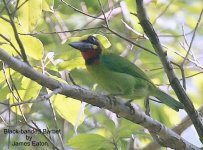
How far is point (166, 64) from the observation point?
8.59 feet

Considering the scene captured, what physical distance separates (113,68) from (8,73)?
0.87 meters

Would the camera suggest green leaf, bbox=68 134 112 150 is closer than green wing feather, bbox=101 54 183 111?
Yes

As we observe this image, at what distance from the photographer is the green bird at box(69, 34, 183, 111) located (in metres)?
3.13

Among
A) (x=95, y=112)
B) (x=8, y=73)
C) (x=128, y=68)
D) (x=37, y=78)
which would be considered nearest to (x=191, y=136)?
(x=95, y=112)

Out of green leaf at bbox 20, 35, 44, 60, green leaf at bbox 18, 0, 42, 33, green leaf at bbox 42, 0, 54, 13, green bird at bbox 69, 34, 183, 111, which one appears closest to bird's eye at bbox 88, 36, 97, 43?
green bird at bbox 69, 34, 183, 111

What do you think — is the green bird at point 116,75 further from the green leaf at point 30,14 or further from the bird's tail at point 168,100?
the green leaf at point 30,14

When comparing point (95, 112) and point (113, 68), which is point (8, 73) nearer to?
point (113, 68)

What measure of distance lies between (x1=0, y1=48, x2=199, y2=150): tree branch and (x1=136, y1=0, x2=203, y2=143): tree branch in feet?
0.45

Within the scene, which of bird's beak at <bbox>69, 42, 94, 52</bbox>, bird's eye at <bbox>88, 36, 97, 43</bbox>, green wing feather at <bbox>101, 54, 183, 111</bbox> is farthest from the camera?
green wing feather at <bbox>101, 54, 183, 111</bbox>

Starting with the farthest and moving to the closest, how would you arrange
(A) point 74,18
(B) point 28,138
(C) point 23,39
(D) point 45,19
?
(A) point 74,18 → (D) point 45,19 → (B) point 28,138 → (C) point 23,39

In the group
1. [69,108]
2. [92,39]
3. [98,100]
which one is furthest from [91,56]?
[98,100]

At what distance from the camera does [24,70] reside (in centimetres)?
208

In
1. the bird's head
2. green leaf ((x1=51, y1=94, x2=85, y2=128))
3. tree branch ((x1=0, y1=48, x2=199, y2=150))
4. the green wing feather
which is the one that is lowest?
tree branch ((x1=0, y1=48, x2=199, y2=150))

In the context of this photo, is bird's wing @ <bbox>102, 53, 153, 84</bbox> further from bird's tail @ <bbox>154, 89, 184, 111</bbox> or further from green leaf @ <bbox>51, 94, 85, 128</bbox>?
green leaf @ <bbox>51, 94, 85, 128</bbox>
